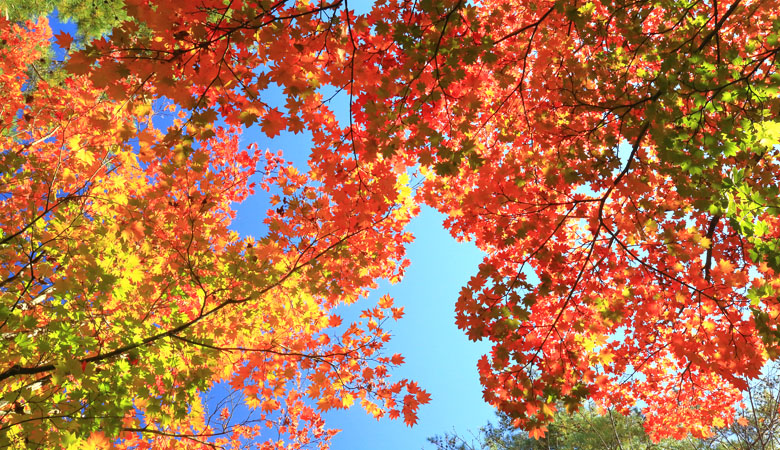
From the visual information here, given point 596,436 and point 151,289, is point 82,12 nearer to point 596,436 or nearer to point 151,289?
point 151,289

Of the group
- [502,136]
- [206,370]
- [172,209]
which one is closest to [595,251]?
[502,136]

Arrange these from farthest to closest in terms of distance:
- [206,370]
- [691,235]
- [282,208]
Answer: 1. [282,208]
2. [691,235]
3. [206,370]

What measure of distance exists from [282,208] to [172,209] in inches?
59.9

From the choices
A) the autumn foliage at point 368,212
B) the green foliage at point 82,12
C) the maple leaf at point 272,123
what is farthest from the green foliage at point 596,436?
the green foliage at point 82,12

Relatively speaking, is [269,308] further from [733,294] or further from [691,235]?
[733,294]

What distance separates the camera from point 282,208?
4797 mm

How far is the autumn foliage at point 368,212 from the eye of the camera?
3.07 meters

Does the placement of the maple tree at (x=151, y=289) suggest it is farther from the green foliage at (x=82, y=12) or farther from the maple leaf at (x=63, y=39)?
the green foliage at (x=82, y=12)

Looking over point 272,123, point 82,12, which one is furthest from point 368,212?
point 82,12

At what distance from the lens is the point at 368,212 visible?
4496mm

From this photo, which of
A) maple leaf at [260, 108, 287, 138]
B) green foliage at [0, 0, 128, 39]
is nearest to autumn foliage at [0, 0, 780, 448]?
maple leaf at [260, 108, 287, 138]

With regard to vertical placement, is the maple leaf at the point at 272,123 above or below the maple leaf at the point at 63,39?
below

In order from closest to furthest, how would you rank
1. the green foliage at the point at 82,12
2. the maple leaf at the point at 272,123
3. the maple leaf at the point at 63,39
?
the maple leaf at the point at 63,39 → the maple leaf at the point at 272,123 → the green foliage at the point at 82,12

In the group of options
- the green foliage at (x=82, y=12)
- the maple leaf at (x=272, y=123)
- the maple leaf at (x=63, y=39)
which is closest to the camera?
the maple leaf at (x=63, y=39)
